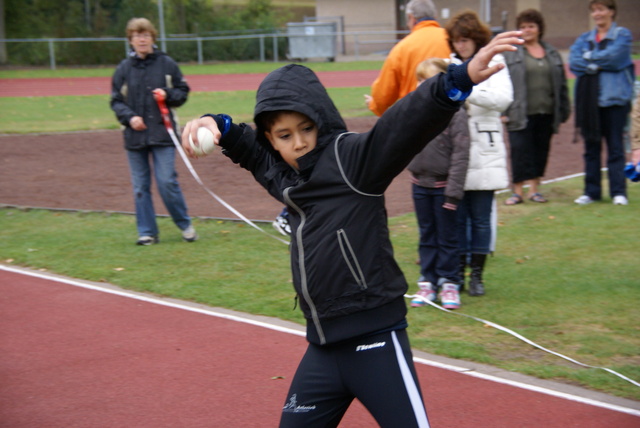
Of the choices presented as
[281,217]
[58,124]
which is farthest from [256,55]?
[281,217]

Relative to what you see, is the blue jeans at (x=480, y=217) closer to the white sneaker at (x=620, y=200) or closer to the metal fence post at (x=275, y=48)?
the white sneaker at (x=620, y=200)

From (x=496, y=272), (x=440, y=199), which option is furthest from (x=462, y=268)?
(x=440, y=199)

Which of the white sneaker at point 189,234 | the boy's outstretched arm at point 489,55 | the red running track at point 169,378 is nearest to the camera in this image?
the boy's outstretched arm at point 489,55

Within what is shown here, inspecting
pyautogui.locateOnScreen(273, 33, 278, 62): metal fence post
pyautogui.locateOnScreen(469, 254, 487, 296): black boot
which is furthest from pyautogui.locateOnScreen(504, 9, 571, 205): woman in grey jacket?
pyautogui.locateOnScreen(273, 33, 278, 62): metal fence post

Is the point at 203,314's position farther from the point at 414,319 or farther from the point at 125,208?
the point at 125,208

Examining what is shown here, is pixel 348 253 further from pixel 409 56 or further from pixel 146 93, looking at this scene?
pixel 146 93

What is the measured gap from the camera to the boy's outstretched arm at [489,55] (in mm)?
2480

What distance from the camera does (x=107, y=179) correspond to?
12.6 meters

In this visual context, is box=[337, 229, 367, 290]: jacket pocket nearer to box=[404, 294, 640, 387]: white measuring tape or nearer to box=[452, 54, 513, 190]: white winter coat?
box=[404, 294, 640, 387]: white measuring tape

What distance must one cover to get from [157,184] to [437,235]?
342 centimetres

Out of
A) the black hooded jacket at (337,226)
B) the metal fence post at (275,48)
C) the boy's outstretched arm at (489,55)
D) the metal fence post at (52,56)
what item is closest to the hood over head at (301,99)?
the black hooded jacket at (337,226)

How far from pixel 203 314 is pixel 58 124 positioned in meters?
13.9

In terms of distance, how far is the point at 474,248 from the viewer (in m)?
6.45

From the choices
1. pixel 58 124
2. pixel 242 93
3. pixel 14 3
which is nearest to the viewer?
pixel 58 124
